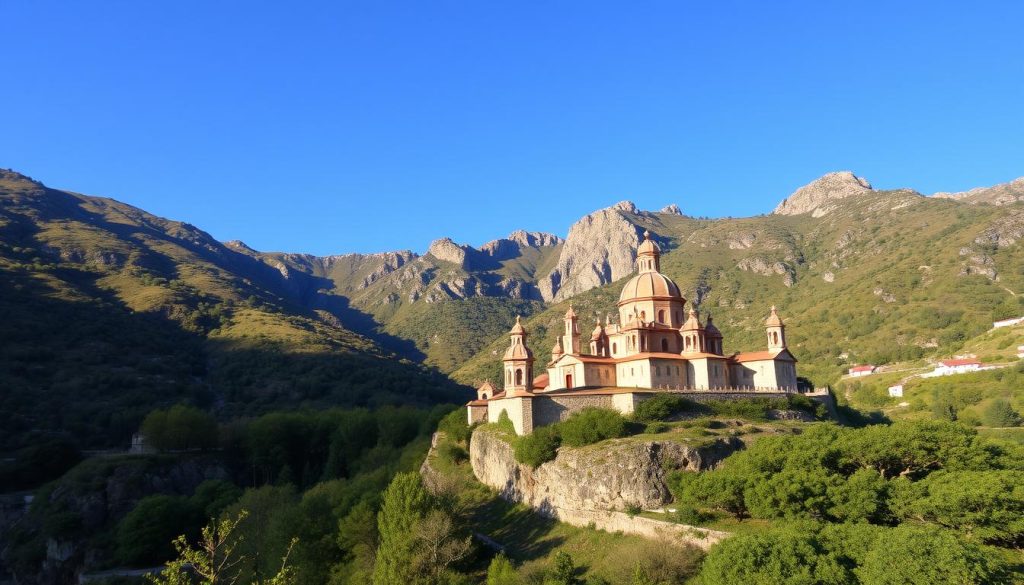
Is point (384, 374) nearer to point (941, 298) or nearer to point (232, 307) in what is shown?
point (232, 307)

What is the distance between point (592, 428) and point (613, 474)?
489 centimetres

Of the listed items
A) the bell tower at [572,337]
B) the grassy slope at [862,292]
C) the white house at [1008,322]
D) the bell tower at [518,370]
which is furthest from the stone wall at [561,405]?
the white house at [1008,322]

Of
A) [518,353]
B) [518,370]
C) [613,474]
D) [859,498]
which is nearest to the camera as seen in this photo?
[859,498]

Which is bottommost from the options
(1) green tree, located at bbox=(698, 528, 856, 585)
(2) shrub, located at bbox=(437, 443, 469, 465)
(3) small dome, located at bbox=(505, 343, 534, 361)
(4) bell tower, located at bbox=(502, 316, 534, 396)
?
(1) green tree, located at bbox=(698, 528, 856, 585)

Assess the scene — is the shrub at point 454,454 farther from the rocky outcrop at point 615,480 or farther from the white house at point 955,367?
the white house at point 955,367

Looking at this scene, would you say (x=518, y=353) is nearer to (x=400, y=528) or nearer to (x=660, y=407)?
(x=660, y=407)

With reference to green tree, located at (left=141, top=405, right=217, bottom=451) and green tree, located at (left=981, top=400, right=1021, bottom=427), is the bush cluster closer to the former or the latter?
green tree, located at (left=141, top=405, right=217, bottom=451)

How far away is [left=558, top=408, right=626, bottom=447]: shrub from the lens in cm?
4647

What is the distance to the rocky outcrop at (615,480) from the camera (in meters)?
41.5

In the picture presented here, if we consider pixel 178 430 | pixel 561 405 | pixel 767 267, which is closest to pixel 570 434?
pixel 561 405

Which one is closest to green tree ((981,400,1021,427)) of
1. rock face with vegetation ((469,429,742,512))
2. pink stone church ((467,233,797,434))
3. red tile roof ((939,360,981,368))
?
red tile roof ((939,360,981,368))

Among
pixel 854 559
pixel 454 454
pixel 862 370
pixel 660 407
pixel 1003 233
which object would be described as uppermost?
pixel 1003 233

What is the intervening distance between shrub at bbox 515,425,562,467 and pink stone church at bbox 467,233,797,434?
A: 1.71m

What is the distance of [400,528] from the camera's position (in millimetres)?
41688
